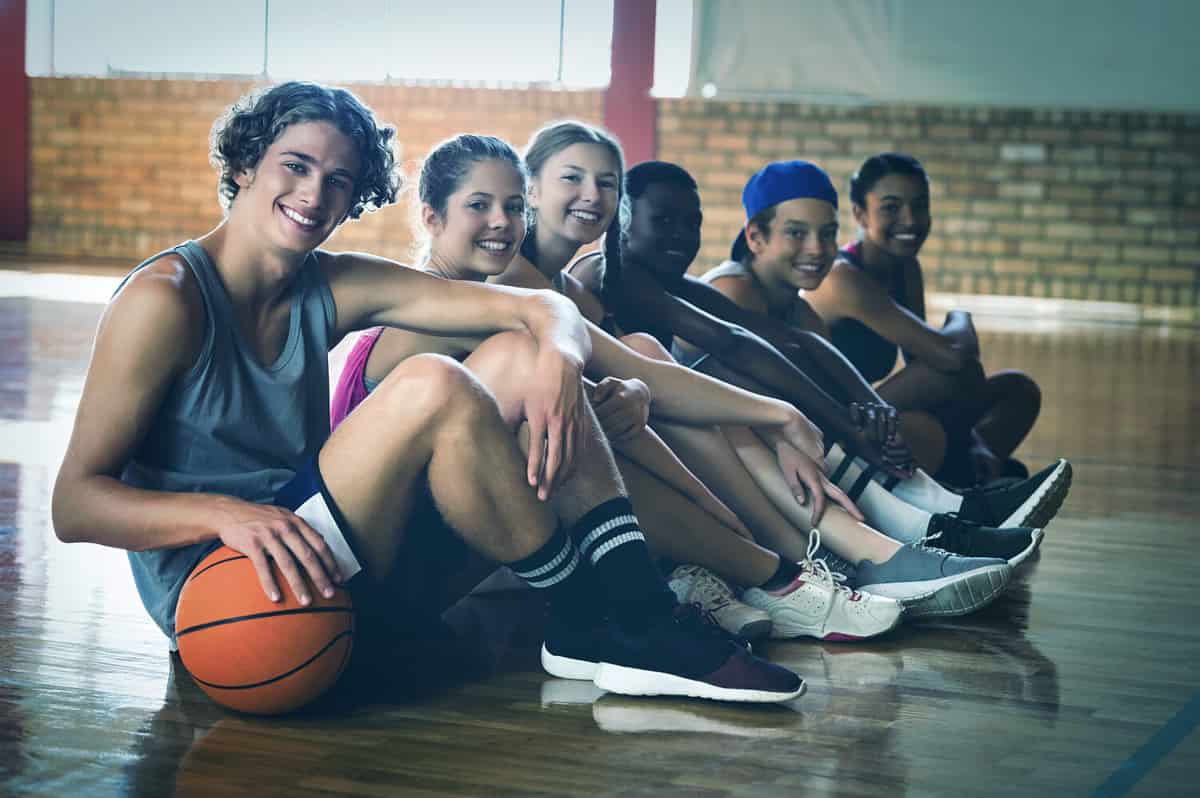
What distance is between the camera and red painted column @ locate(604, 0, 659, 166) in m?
10.8

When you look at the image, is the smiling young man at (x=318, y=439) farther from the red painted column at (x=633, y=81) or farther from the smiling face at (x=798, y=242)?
the red painted column at (x=633, y=81)

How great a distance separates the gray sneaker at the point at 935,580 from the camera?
96.0 inches

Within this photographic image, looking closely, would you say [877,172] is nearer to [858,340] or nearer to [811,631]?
[858,340]

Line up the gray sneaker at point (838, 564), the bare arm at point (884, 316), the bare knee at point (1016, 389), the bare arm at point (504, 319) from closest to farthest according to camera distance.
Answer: the bare arm at point (504, 319) < the gray sneaker at point (838, 564) < the bare arm at point (884, 316) < the bare knee at point (1016, 389)

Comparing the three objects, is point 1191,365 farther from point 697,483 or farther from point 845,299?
point 697,483

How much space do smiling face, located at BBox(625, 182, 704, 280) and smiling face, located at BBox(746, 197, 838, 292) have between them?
293 millimetres

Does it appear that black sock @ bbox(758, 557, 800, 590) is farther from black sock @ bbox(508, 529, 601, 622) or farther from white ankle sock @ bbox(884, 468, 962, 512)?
white ankle sock @ bbox(884, 468, 962, 512)

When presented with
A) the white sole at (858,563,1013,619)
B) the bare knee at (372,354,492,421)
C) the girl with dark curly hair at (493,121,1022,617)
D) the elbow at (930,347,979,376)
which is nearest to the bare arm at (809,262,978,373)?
the elbow at (930,347,979,376)

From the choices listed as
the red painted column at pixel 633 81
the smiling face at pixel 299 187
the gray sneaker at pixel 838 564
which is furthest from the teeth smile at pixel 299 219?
the red painted column at pixel 633 81

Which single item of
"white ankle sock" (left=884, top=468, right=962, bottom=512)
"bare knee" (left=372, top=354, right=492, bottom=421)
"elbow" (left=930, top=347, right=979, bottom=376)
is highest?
"bare knee" (left=372, top=354, right=492, bottom=421)

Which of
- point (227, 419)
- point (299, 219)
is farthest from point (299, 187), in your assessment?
point (227, 419)

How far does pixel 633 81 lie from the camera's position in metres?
11.0

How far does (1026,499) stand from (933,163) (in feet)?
25.9

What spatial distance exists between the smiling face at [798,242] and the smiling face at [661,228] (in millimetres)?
293
